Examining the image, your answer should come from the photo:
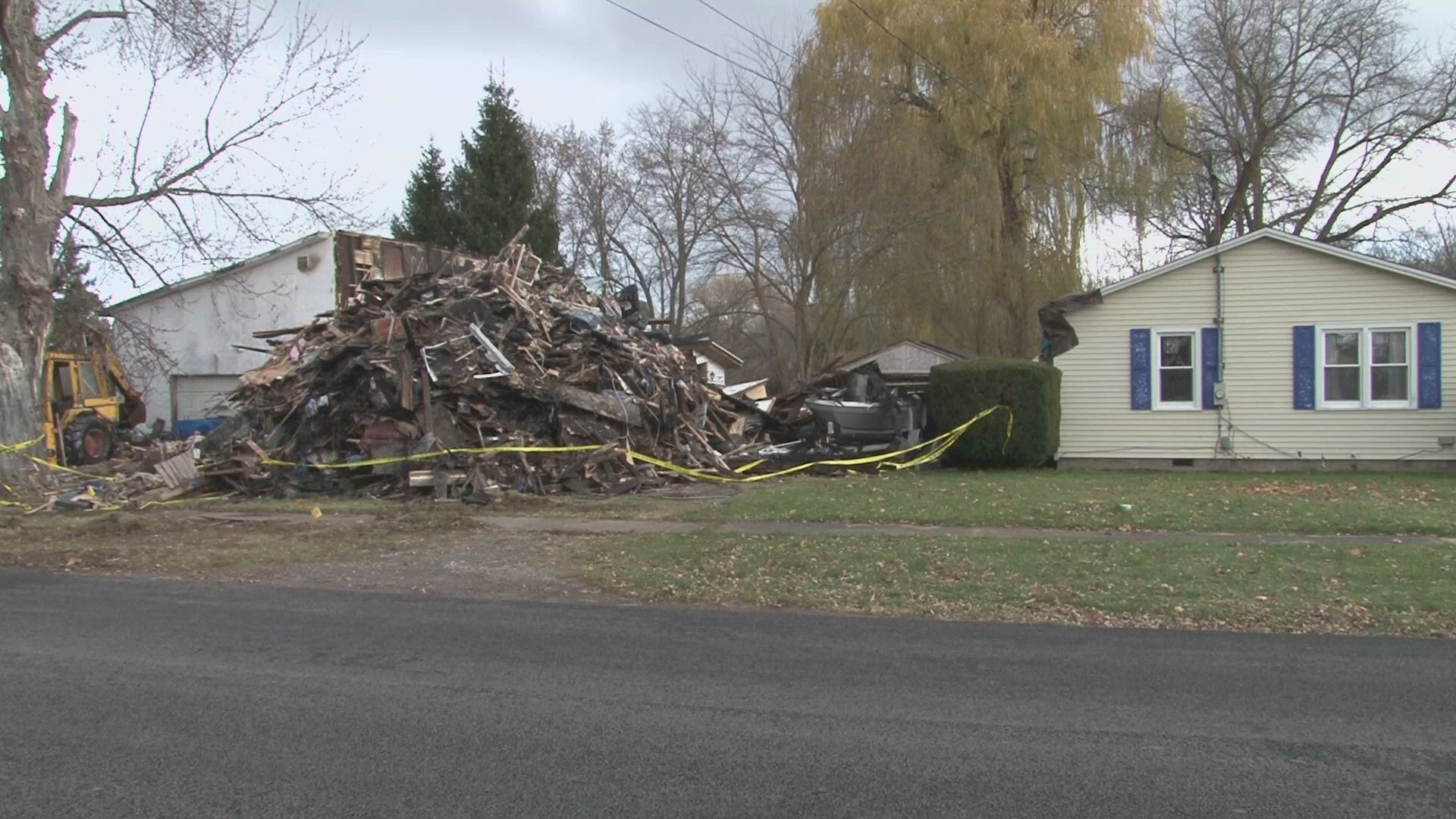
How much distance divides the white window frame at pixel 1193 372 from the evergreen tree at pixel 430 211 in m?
24.9

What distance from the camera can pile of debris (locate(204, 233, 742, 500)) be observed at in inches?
645

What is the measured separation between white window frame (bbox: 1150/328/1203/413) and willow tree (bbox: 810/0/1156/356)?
9.48m

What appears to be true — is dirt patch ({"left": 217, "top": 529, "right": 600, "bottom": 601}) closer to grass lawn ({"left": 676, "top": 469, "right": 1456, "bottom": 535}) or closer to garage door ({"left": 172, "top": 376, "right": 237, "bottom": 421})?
grass lawn ({"left": 676, "top": 469, "right": 1456, "bottom": 535})

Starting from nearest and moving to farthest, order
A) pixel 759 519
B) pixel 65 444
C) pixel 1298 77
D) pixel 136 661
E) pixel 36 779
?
pixel 36 779, pixel 136 661, pixel 759 519, pixel 65 444, pixel 1298 77

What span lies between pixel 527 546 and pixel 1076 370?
13.1 meters

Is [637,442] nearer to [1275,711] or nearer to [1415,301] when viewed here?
[1275,711]

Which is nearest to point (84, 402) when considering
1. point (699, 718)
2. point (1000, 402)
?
point (1000, 402)

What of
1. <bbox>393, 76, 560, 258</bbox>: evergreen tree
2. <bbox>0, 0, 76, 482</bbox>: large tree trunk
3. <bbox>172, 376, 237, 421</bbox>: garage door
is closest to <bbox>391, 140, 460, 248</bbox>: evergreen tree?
<bbox>393, 76, 560, 258</bbox>: evergreen tree

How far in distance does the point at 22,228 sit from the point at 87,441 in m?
7.49

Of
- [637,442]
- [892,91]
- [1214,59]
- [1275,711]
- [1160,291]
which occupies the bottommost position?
[1275,711]

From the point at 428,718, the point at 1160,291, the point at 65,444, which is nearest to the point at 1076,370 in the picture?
the point at 1160,291

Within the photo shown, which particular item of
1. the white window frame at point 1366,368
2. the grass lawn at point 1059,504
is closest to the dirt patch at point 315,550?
the grass lawn at point 1059,504

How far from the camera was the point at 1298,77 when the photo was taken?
34.5m

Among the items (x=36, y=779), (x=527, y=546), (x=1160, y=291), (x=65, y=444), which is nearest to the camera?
(x=36, y=779)
